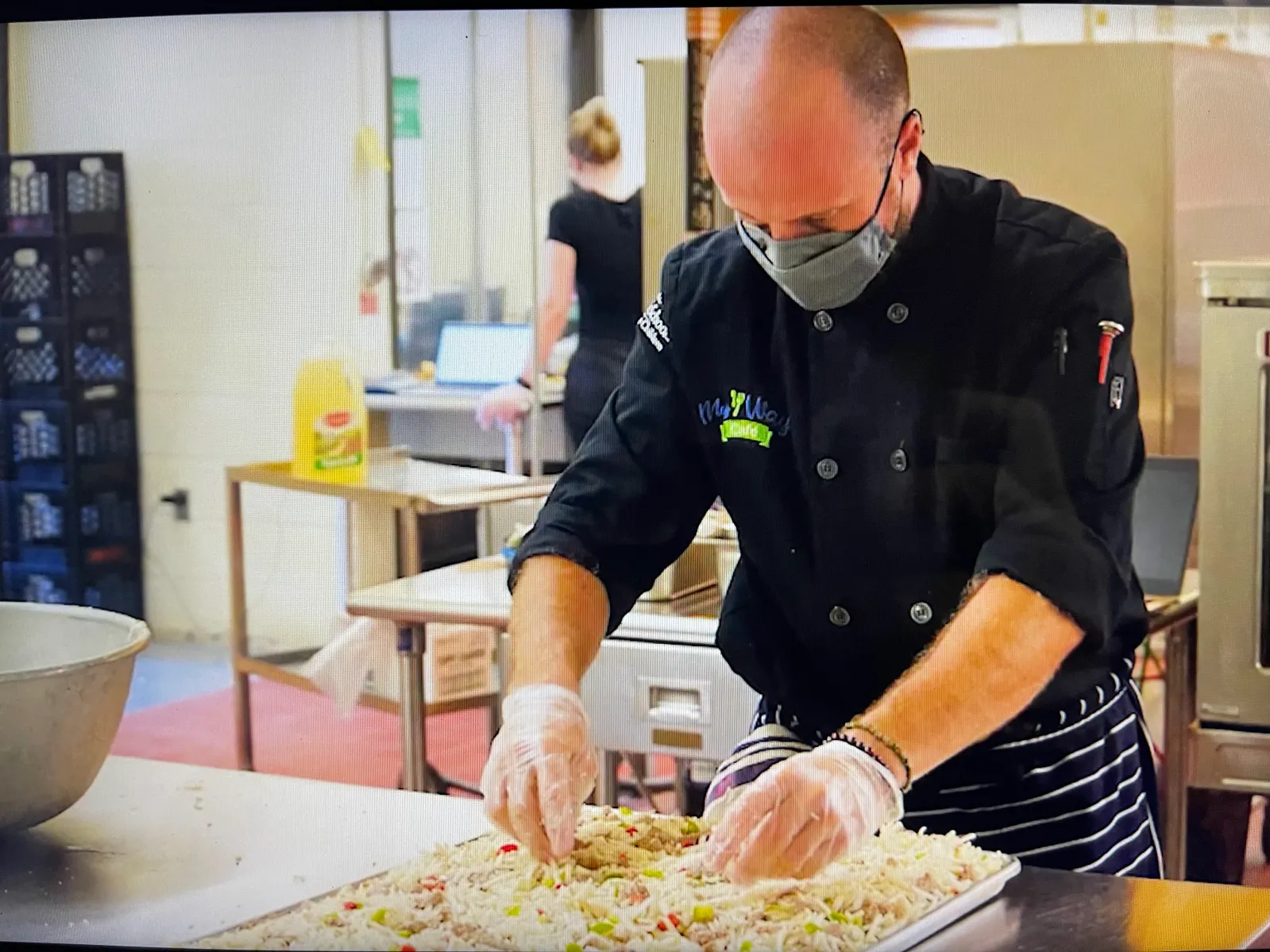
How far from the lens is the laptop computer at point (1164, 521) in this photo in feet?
5.14

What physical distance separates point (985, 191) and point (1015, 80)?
15cm

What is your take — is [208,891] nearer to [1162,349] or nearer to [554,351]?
[554,351]

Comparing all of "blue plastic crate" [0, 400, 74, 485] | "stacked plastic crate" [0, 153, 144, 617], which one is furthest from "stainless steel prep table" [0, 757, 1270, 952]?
"blue plastic crate" [0, 400, 74, 485]

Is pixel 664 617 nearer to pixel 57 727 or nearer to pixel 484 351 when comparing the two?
pixel 484 351

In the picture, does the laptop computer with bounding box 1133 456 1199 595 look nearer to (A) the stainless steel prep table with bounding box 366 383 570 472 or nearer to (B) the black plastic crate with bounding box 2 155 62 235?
(A) the stainless steel prep table with bounding box 366 383 570 472

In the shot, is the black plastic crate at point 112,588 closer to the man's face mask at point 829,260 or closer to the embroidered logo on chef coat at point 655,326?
the embroidered logo on chef coat at point 655,326

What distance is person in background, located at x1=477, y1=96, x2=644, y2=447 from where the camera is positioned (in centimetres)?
163

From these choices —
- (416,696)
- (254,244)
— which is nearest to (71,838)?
(416,696)

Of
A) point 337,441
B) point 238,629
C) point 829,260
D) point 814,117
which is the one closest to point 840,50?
point 814,117

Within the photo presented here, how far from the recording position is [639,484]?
5.26 feet

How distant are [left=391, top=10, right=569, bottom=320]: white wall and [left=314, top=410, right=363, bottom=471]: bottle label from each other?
6.3 inches

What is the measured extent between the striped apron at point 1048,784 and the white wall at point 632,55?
58 cm

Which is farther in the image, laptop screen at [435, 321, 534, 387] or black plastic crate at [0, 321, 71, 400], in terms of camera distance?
black plastic crate at [0, 321, 71, 400]

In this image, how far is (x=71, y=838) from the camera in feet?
5.49
